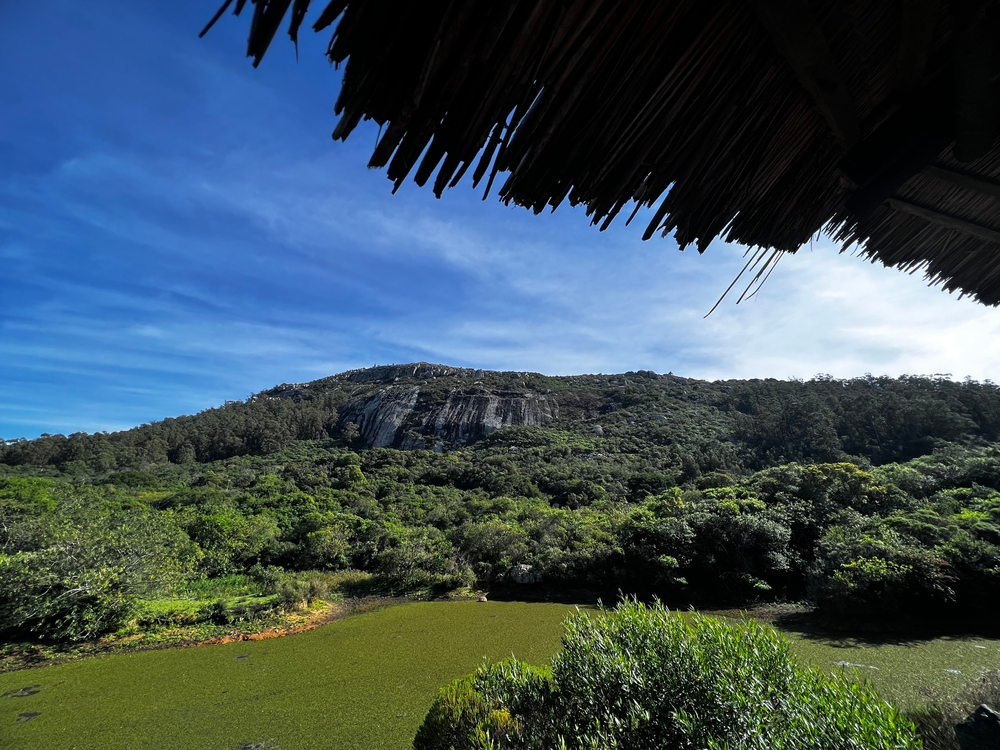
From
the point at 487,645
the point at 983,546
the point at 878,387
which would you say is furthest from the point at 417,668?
the point at 878,387

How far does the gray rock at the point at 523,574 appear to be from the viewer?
13594mm

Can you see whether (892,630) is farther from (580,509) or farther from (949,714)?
(580,509)

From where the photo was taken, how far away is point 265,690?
632 cm

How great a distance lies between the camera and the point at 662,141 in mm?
1062

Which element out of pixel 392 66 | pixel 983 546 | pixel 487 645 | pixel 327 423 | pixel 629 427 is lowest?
pixel 487 645

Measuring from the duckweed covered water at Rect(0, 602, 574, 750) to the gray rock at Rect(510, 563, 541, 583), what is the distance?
402cm

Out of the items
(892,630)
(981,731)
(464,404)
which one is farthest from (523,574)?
(464,404)

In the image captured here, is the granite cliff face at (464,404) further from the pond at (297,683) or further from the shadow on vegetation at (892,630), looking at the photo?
the shadow on vegetation at (892,630)

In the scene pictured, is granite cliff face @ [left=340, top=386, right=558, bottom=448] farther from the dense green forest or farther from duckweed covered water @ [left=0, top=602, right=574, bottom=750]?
duckweed covered water @ [left=0, top=602, right=574, bottom=750]

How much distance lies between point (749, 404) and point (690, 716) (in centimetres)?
5151

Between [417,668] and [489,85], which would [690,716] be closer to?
[489,85]

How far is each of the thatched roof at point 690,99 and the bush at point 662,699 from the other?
2.67 m

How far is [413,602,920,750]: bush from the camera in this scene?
2.46 metres

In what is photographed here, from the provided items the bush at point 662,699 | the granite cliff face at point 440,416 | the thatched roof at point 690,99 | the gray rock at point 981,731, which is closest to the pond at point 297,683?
the bush at point 662,699
